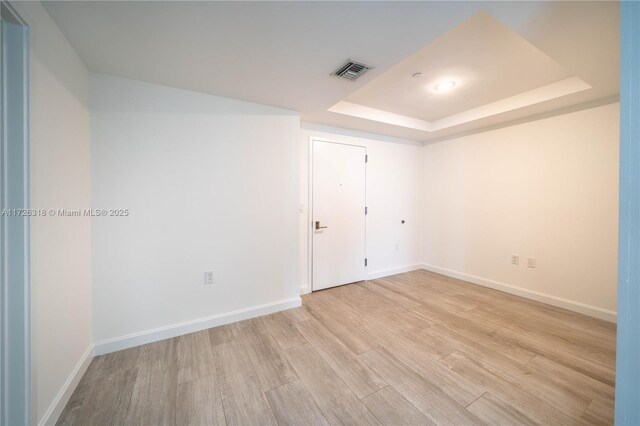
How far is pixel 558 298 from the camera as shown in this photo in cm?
277

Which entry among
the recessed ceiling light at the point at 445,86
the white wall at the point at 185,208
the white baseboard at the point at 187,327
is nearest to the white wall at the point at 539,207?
the recessed ceiling light at the point at 445,86

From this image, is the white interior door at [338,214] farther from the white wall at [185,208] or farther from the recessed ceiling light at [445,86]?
the recessed ceiling light at [445,86]

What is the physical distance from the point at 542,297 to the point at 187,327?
13.6ft

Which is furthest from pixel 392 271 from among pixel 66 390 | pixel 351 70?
pixel 66 390

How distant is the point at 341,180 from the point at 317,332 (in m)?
2.06

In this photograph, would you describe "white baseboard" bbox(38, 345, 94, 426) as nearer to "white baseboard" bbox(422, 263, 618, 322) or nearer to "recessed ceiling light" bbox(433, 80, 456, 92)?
"recessed ceiling light" bbox(433, 80, 456, 92)

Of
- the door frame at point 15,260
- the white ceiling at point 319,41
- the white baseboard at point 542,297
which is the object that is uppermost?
the white ceiling at point 319,41

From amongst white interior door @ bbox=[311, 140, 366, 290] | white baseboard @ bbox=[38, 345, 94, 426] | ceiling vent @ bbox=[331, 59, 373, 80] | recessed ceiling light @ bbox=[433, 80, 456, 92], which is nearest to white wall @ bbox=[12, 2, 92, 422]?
white baseboard @ bbox=[38, 345, 94, 426]

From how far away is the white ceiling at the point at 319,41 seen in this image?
4.21 ft

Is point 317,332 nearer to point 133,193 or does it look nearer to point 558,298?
point 133,193

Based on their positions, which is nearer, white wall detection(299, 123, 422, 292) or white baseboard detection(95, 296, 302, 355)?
white baseboard detection(95, 296, 302, 355)

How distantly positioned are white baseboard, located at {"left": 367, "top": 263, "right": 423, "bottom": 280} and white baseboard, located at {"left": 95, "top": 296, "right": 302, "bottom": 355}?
147cm

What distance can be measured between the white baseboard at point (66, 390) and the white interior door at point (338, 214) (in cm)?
224

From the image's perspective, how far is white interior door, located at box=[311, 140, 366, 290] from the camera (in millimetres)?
3219
